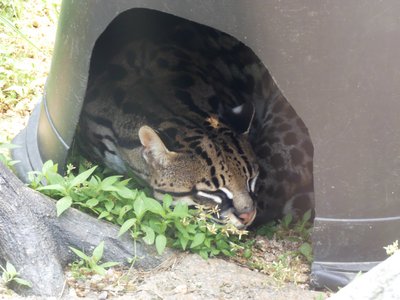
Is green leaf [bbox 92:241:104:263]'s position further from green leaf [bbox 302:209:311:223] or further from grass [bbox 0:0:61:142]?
grass [bbox 0:0:61:142]

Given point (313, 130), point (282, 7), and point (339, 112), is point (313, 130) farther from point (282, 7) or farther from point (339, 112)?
point (282, 7)

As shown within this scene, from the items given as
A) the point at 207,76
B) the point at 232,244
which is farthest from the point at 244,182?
the point at 207,76

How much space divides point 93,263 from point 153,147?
868 millimetres

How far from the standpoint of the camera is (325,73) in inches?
170

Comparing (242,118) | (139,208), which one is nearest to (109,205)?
(139,208)

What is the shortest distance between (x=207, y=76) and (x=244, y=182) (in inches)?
43.8

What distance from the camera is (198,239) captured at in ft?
15.5

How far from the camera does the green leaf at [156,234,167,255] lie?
4562 mm

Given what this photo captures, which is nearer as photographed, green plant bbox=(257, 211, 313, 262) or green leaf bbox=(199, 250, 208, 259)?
green leaf bbox=(199, 250, 208, 259)

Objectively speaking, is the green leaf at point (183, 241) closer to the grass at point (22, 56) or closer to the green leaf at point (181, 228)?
the green leaf at point (181, 228)

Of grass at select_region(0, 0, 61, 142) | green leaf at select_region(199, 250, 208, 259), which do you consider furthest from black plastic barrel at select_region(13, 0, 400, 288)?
grass at select_region(0, 0, 61, 142)

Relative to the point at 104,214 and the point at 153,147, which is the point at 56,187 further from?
→ the point at 153,147

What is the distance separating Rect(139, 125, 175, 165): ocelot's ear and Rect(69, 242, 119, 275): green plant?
73 cm

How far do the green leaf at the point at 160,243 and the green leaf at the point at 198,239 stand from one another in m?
0.18
